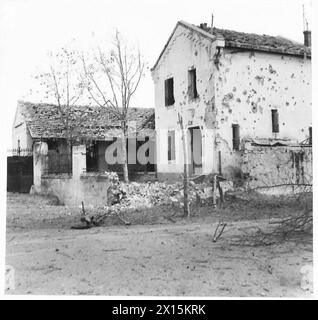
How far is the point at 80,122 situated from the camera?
69.6ft

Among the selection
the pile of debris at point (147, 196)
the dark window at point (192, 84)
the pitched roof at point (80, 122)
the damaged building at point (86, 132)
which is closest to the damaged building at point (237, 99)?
the dark window at point (192, 84)

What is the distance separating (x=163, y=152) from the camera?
1611cm

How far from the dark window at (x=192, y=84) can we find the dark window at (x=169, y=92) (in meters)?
1.16

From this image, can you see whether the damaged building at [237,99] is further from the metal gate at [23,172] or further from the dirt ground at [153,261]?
the metal gate at [23,172]

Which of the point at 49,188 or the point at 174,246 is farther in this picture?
the point at 49,188

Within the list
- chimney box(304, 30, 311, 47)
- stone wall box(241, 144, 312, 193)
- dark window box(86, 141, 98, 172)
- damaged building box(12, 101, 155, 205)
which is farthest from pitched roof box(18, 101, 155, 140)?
chimney box(304, 30, 311, 47)

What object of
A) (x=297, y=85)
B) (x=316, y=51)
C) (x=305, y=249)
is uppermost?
(x=297, y=85)

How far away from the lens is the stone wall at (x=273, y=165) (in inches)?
505

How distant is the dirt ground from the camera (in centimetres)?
573

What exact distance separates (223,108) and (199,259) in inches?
318

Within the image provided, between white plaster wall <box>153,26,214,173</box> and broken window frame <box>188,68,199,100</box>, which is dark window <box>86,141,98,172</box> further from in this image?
broken window frame <box>188,68,199,100</box>

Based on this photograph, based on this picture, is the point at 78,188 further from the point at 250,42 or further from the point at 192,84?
the point at 250,42
